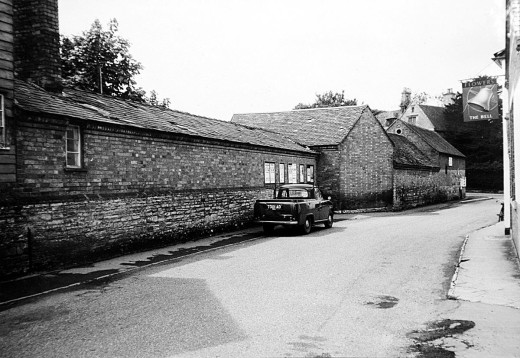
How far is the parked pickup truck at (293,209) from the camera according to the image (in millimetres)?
15750

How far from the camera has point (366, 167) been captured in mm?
29297

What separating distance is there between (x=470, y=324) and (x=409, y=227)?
12.8 metres

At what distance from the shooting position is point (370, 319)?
609 centimetres

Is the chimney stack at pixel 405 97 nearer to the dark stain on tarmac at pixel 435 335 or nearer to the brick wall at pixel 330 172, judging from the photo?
the brick wall at pixel 330 172

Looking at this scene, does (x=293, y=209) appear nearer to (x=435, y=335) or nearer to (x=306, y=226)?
(x=306, y=226)

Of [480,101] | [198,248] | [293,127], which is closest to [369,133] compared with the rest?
[293,127]

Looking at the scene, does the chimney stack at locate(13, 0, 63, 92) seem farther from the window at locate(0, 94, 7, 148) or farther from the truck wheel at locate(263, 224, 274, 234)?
the truck wheel at locate(263, 224, 274, 234)

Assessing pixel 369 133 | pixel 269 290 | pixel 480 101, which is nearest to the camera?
pixel 269 290

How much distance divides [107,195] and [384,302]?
766 centimetres

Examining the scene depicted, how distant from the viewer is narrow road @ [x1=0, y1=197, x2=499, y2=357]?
507 cm

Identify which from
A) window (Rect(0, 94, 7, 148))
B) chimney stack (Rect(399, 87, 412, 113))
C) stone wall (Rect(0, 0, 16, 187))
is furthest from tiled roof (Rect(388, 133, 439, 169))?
chimney stack (Rect(399, 87, 412, 113))

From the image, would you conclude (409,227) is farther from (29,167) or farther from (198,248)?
(29,167)

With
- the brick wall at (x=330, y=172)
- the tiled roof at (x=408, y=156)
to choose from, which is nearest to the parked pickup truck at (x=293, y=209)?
the brick wall at (x=330, y=172)

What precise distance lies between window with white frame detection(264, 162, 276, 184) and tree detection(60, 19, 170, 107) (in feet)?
53.6
